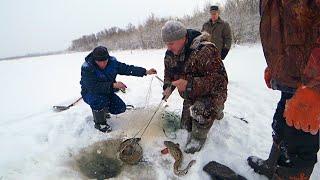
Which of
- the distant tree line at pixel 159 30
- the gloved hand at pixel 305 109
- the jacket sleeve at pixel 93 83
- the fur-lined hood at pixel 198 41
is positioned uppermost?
the fur-lined hood at pixel 198 41

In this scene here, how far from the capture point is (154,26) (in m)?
18.2

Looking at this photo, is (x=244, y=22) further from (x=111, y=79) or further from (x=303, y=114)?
(x=303, y=114)

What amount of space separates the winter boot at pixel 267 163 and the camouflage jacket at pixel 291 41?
71 centimetres

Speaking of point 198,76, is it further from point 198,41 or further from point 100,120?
point 100,120

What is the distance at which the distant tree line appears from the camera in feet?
43.4

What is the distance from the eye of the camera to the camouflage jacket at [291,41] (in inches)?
74.7

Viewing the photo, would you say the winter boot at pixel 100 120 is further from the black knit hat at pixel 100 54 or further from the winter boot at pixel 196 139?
the winter boot at pixel 196 139

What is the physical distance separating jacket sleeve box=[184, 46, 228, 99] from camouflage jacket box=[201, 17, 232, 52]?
103 inches

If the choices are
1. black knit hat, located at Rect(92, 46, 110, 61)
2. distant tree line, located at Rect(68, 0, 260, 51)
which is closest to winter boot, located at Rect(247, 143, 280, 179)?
black knit hat, located at Rect(92, 46, 110, 61)

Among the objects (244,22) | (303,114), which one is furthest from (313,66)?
(244,22)

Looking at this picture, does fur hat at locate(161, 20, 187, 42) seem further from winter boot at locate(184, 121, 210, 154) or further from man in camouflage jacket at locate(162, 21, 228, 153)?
winter boot at locate(184, 121, 210, 154)

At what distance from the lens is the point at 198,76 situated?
10.7 ft

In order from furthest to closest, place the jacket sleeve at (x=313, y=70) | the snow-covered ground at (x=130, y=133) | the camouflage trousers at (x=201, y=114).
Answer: the camouflage trousers at (x=201, y=114), the snow-covered ground at (x=130, y=133), the jacket sleeve at (x=313, y=70)

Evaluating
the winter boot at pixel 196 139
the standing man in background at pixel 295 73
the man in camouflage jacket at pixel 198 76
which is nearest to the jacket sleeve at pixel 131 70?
the man in camouflage jacket at pixel 198 76
